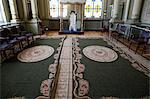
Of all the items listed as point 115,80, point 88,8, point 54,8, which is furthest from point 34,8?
point 115,80

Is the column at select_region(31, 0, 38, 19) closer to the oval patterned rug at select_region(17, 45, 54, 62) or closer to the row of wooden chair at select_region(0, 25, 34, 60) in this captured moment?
the row of wooden chair at select_region(0, 25, 34, 60)

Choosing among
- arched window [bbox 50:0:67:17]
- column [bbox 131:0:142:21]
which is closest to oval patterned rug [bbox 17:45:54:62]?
column [bbox 131:0:142:21]

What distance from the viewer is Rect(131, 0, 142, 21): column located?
21.4 feet

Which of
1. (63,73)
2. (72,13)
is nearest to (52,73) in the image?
(63,73)

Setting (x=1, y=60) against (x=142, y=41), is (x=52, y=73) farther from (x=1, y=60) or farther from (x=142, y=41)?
(x=142, y=41)

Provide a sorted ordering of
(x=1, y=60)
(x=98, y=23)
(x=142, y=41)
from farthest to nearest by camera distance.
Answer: (x=98, y=23)
(x=142, y=41)
(x=1, y=60)

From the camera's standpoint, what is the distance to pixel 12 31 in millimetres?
5414

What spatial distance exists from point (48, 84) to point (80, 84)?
699mm

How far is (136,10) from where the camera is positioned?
6664 mm

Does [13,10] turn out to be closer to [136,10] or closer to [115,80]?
[115,80]

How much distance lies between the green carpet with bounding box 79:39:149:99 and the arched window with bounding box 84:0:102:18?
6.85 meters

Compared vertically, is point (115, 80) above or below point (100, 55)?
below

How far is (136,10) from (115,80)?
18.5 ft

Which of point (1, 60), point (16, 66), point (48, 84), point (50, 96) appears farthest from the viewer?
point (1, 60)
